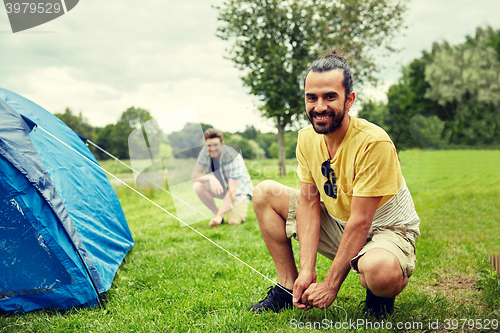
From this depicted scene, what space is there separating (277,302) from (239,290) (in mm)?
385

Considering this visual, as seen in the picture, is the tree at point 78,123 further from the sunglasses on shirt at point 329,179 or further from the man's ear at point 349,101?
the man's ear at point 349,101

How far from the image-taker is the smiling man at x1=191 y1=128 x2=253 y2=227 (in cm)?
371

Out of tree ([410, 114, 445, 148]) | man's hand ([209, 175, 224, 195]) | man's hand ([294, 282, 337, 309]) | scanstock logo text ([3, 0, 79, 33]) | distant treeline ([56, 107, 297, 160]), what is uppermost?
scanstock logo text ([3, 0, 79, 33])

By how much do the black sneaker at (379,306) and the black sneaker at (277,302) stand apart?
16.7 inches

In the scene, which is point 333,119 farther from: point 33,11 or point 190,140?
point 33,11

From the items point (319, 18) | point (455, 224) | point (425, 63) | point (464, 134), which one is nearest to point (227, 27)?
point (319, 18)

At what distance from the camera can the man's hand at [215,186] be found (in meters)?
3.90

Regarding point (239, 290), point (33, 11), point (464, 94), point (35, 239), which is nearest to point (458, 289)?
point (239, 290)

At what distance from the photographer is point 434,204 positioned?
5617mm

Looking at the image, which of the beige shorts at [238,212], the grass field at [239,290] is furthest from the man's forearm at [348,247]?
the beige shorts at [238,212]

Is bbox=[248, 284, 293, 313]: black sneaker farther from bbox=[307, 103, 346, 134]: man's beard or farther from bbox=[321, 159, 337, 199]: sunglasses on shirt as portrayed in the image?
bbox=[307, 103, 346, 134]: man's beard

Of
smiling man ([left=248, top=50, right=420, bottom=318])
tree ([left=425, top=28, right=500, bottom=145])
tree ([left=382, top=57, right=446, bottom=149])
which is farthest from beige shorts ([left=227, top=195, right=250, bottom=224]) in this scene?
tree ([left=382, top=57, right=446, bottom=149])

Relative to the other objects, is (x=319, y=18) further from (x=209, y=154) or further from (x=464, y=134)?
(x=464, y=134)

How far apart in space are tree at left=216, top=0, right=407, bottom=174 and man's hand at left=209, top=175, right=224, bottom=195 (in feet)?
5.02
